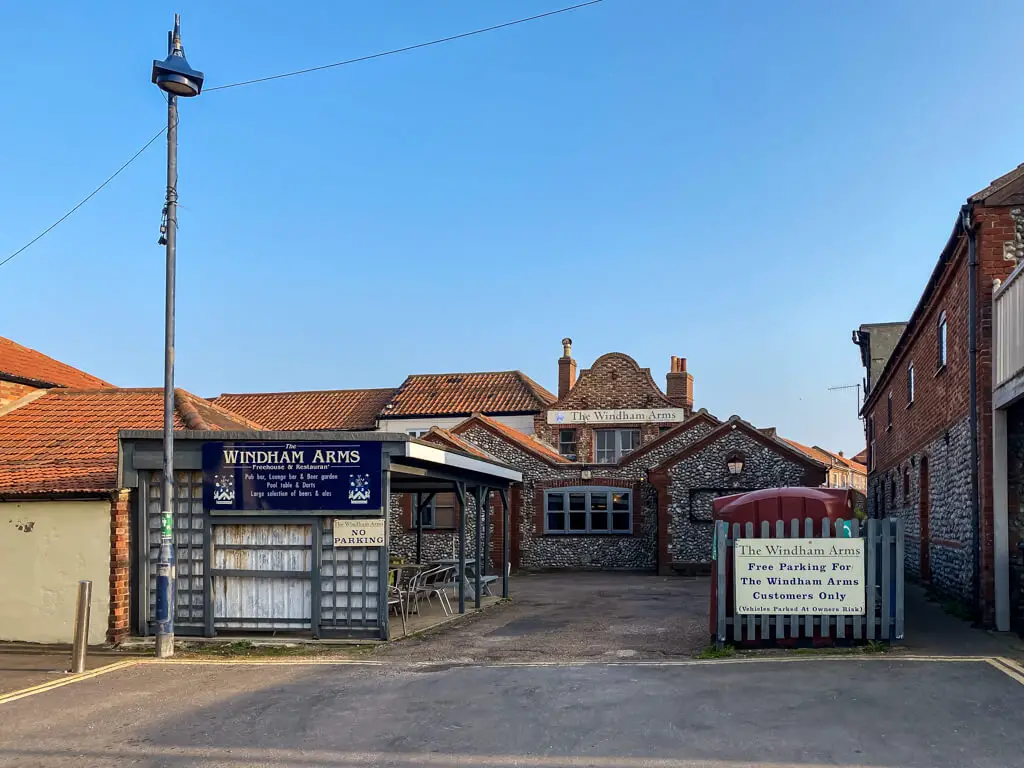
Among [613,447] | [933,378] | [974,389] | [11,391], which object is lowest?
[613,447]

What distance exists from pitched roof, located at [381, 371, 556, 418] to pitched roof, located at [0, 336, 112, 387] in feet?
66.2

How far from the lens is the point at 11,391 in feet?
59.2

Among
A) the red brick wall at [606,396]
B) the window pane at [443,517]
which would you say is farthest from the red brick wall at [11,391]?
the red brick wall at [606,396]

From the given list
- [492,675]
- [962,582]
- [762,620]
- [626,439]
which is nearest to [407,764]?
[492,675]

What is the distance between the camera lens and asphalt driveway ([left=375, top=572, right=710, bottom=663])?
12.3m

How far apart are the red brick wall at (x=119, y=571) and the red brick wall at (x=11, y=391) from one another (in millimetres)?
6050

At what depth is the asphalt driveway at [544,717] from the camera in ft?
23.0

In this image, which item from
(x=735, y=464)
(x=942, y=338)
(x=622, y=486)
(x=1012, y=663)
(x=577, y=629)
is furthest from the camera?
(x=622, y=486)

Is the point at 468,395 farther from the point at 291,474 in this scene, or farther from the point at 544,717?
the point at 544,717

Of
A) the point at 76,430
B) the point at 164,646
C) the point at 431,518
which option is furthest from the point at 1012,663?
the point at 431,518

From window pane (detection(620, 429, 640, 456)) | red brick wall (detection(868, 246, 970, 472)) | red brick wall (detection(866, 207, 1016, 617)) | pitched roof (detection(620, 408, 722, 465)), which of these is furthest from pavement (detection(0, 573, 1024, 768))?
window pane (detection(620, 429, 640, 456))

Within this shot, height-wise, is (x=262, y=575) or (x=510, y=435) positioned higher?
(x=510, y=435)

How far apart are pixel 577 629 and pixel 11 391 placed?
11.4m

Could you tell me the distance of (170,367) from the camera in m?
12.3
